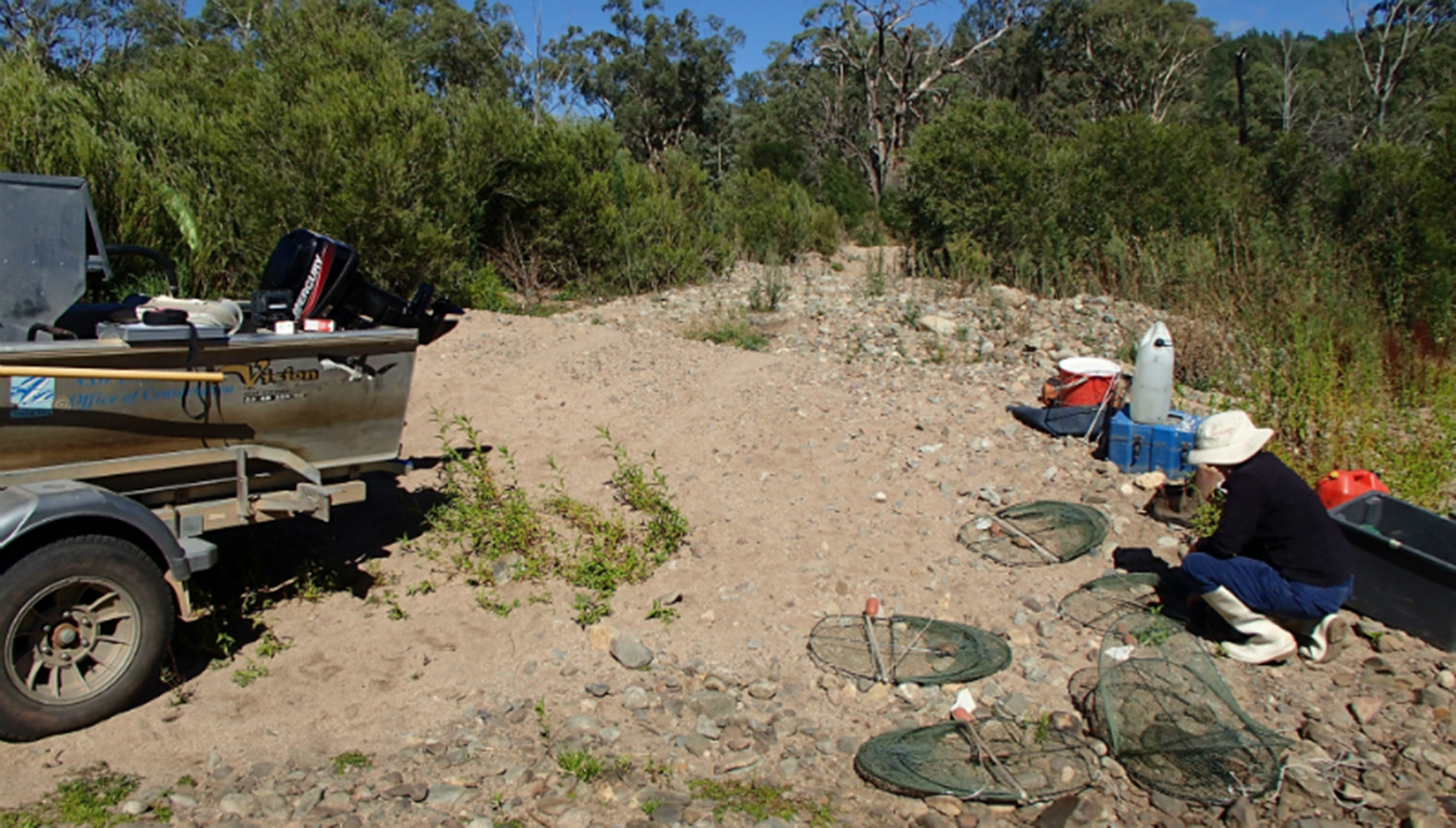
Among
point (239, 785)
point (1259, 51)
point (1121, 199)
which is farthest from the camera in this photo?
point (1259, 51)

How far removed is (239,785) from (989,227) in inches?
546

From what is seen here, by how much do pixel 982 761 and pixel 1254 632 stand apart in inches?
68.9

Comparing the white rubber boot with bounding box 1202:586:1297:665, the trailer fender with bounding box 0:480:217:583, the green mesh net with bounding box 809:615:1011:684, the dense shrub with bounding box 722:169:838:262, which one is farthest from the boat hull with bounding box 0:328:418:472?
the dense shrub with bounding box 722:169:838:262

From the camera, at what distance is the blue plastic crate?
6.57 meters

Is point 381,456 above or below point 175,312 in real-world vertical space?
below

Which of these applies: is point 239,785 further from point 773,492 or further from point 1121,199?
point 1121,199

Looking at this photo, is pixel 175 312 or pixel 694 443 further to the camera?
pixel 694 443

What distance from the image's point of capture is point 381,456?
15.8 feet

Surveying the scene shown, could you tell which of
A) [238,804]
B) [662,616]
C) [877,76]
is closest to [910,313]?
[662,616]

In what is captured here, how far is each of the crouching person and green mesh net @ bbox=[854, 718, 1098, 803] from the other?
4.00ft

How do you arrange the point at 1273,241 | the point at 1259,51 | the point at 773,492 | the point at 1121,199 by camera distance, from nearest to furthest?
the point at 773,492, the point at 1273,241, the point at 1121,199, the point at 1259,51

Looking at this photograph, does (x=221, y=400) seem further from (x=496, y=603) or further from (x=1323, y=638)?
(x=1323, y=638)

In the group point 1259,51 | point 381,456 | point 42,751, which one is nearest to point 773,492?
point 381,456

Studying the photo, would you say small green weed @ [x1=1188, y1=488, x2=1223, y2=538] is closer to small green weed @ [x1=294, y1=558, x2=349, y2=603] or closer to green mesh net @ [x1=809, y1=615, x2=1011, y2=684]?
green mesh net @ [x1=809, y1=615, x2=1011, y2=684]
